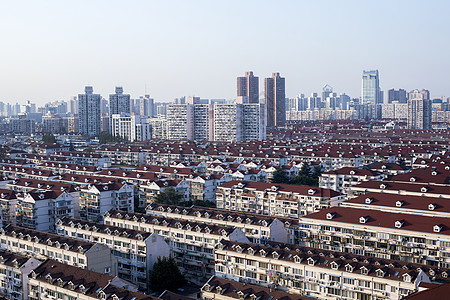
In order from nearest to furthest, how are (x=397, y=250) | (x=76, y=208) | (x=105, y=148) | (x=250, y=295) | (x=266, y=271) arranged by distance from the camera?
(x=250, y=295) → (x=266, y=271) → (x=397, y=250) → (x=76, y=208) → (x=105, y=148)

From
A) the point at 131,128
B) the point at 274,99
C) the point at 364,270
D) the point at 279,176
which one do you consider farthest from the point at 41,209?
the point at 274,99

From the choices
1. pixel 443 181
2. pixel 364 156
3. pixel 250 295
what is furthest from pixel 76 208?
pixel 364 156

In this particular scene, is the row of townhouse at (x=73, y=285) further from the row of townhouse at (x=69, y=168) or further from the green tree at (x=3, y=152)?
the green tree at (x=3, y=152)

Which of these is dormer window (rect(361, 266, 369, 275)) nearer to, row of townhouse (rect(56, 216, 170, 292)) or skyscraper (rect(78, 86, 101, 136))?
row of townhouse (rect(56, 216, 170, 292))

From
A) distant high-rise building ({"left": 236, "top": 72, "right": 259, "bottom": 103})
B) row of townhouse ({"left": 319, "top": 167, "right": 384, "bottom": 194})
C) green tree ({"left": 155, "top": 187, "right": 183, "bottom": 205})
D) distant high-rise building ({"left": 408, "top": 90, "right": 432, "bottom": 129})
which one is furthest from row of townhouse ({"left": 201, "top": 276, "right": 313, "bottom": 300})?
distant high-rise building ({"left": 236, "top": 72, "right": 259, "bottom": 103})

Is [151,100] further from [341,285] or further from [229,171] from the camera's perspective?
[341,285]

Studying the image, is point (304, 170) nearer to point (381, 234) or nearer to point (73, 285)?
point (381, 234)

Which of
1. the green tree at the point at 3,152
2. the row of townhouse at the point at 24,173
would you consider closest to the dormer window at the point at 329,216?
the row of townhouse at the point at 24,173
